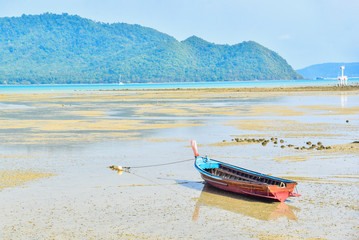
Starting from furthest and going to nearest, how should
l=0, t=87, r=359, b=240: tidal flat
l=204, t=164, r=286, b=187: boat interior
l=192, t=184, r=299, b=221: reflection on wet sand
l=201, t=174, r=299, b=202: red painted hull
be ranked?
l=204, t=164, r=286, b=187: boat interior → l=201, t=174, r=299, b=202: red painted hull → l=192, t=184, r=299, b=221: reflection on wet sand → l=0, t=87, r=359, b=240: tidal flat

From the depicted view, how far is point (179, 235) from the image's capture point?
14.3m

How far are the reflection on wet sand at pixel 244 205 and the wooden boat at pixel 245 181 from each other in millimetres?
239

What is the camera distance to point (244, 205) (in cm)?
1705

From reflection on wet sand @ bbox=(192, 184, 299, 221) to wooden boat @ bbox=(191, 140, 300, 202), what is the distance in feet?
0.78

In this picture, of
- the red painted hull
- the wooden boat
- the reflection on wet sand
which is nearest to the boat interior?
the wooden boat

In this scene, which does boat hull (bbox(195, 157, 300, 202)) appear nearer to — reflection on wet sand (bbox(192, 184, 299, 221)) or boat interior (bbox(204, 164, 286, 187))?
boat interior (bbox(204, 164, 286, 187))

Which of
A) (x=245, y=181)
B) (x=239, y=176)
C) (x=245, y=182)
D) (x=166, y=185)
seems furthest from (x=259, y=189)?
(x=166, y=185)

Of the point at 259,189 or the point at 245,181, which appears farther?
the point at 245,181

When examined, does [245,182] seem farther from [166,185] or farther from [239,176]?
[166,185]

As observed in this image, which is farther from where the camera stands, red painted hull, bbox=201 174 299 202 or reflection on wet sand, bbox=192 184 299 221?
red painted hull, bbox=201 174 299 202

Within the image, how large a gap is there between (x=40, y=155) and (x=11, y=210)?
10643 millimetres

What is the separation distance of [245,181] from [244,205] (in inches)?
55.4

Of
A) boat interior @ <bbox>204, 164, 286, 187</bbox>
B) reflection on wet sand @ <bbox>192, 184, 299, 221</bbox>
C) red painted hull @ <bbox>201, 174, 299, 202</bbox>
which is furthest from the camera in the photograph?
boat interior @ <bbox>204, 164, 286, 187</bbox>

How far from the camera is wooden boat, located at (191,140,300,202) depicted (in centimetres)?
1681
